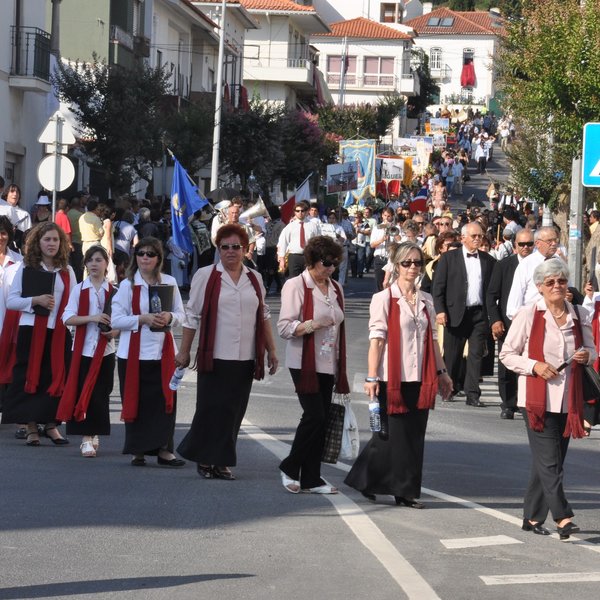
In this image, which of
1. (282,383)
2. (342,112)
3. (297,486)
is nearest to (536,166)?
(282,383)

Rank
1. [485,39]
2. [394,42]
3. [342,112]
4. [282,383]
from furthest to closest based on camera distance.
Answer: [485,39] < [394,42] < [342,112] < [282,383]

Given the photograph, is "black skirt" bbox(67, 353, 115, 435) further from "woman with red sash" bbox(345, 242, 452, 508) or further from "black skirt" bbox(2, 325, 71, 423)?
"woman with red sash" bbox(345, 242, 452, 508)

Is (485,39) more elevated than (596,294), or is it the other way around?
(485,39)

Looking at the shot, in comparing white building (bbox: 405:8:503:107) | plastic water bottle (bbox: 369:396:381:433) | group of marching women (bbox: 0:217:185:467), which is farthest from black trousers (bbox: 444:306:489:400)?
white building (bbox: 405:8:503:107)

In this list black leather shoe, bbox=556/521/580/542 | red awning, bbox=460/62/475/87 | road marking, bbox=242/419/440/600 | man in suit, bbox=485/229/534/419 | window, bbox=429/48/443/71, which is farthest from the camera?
window, bbox=429/48/443/71

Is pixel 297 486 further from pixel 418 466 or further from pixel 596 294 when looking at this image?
pixel 596 294

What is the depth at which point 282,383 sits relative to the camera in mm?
18750

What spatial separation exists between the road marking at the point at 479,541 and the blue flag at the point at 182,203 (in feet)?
65.6

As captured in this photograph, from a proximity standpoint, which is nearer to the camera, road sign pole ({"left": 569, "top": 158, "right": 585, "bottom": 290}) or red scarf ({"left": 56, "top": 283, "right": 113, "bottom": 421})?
red scarf ({"left": 56, "top": 283, "right": 113, "bottom": 421})

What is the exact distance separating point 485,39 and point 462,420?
14590 cm

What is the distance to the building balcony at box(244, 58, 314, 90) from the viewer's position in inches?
3191

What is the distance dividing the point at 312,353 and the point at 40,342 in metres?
3.24

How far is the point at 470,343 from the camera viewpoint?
17.6 meters

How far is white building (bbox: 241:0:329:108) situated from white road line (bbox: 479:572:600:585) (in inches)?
2857
